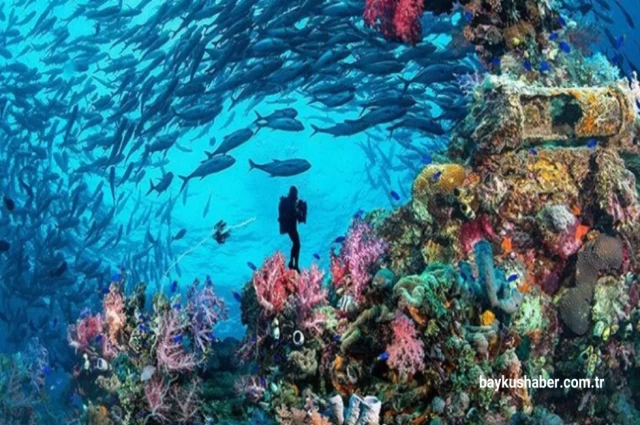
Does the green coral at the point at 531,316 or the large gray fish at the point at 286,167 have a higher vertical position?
the green coral at the point at 531,316

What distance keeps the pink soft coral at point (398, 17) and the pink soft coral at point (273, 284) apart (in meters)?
4.03

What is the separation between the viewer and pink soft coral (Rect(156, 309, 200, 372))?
4742mm

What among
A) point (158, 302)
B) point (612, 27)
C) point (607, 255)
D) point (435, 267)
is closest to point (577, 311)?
point (607, 255)

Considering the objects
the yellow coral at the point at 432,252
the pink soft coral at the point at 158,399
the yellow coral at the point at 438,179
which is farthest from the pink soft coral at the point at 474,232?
the pink soft coral at the point at 158,399

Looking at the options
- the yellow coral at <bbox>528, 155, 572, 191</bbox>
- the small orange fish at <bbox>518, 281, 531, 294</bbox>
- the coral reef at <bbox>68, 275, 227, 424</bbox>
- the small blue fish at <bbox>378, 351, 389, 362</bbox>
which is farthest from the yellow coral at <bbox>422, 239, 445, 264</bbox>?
the small blue fish at <bbox>378, 351, 389, 362</bbox>

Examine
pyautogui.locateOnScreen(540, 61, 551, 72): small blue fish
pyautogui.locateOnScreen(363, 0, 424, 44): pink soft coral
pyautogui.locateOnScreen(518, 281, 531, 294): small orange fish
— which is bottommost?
pyautogui.locateOnScreen(518, 281, 531, 294): small orange fish

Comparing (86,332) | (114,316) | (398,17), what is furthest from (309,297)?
(398,17)

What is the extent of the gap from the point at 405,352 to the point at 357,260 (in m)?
1.24

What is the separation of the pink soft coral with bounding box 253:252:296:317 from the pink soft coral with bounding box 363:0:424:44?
4.03 m

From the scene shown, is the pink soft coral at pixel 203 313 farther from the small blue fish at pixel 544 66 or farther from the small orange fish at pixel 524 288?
the small blue fish at pixel 544 66

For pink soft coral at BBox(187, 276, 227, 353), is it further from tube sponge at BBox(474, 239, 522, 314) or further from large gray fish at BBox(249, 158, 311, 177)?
large gray fish at BBox(249, 158, 311, 177)

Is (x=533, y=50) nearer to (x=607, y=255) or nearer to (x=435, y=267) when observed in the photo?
(x=607, y=255)

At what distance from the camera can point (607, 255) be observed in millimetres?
5520

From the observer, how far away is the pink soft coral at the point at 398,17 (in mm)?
7180
